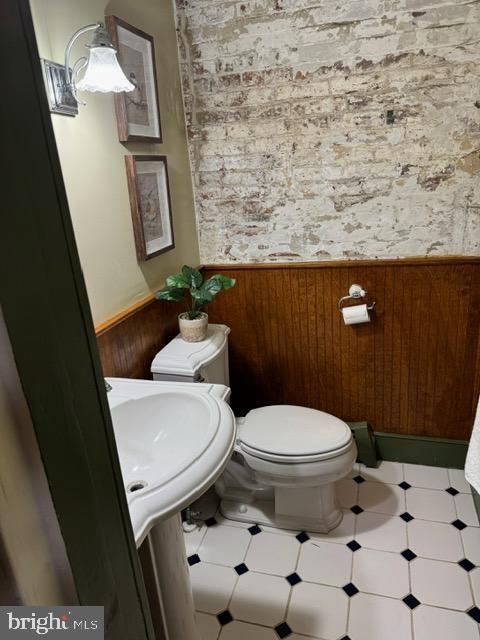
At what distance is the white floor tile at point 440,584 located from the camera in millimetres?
1585

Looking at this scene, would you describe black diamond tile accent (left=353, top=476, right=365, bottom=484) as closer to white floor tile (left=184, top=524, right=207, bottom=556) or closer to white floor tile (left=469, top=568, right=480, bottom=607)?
white floor tile (left=469, top=568, right=480, bottom=607)

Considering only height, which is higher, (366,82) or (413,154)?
(366,82)

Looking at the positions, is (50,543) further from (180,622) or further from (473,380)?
(473,380)

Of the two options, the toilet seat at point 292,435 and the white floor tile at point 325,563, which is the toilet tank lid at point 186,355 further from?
the white floor tile at point 325,563

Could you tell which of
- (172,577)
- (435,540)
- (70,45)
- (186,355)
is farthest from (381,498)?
(70,45)

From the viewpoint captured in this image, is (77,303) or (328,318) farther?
(328,318)

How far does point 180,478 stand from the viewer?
38.6 inches

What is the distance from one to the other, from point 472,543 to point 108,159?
2.05 meters

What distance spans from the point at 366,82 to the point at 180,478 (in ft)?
5.69

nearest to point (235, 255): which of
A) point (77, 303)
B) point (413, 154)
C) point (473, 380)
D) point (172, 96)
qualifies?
point (172, 96)

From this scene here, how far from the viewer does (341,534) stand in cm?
190

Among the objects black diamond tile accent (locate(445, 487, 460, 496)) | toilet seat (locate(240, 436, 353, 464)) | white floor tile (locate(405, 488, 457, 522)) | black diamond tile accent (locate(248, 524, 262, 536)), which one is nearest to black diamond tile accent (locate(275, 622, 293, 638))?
black diamond tile accent (locate(248, 524, 262, 536))

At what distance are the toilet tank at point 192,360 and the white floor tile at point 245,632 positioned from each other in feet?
2.87

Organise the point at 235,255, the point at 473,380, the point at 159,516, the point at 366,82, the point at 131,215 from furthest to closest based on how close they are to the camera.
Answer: the point at 235,255, the point at 473,380, the point at 366,82, the point at 131,215, the point at 159,516
